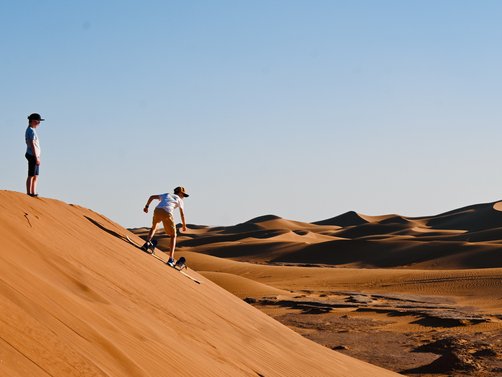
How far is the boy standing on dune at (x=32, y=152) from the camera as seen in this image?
32.5 feet

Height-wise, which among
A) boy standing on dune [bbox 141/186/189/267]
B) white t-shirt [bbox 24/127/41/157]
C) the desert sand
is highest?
white t-shirt [bbox 24/127/41/157]

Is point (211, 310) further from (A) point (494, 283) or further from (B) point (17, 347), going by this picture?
(A) point (494, 283)

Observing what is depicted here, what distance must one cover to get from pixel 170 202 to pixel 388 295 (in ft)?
58.1

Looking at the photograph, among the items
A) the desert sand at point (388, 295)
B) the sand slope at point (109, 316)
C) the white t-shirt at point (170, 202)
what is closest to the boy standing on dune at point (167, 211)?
the white t-shirt at point (170, 202)

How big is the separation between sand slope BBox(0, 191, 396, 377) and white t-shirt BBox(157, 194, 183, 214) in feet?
2.46

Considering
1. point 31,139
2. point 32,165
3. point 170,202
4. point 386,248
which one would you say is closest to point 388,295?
point 170,202

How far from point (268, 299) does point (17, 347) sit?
21.1 metres

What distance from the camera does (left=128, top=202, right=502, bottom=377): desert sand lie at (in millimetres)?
14984

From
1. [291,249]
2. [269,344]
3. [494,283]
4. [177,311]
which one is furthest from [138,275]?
[291,249]

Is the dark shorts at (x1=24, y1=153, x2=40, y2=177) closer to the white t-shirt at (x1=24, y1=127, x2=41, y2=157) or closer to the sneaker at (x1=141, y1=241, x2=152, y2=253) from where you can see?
the white t-shirt at (x1=24, y1=127, x2=41, y2=157)

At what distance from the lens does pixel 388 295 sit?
27781 millimetres

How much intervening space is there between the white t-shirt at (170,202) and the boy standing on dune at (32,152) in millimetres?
1917

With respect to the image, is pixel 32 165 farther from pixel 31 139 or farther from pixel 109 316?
pixel 109 316

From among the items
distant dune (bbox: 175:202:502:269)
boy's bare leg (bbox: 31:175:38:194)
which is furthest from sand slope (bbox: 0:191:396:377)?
distant dune (bbox: 175:202:502:269)
